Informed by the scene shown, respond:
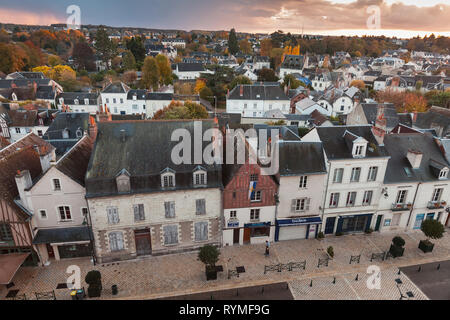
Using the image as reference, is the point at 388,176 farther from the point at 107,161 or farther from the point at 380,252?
the point at 107,161

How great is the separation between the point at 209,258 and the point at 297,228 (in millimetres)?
10663

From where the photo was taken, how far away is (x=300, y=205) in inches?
1103

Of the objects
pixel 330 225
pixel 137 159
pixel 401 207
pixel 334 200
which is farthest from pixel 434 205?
pixel 137 159

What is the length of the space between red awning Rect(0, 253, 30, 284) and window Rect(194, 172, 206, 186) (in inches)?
616

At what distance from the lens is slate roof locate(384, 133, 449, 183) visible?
29250 millimetres

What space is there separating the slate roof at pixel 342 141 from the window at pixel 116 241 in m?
21.2

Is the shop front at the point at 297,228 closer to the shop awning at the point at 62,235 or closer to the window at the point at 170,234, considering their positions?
the window at the point at 170,234

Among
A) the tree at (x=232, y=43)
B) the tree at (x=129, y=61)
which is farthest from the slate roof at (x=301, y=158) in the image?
the tree at (x=232, y=43)

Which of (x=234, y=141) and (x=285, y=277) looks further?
(x=234, y=141)

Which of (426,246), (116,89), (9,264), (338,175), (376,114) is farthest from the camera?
(116,89)

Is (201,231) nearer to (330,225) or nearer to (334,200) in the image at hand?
(330,225)

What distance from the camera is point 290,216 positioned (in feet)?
91.9

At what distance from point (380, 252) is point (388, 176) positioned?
307 inches
